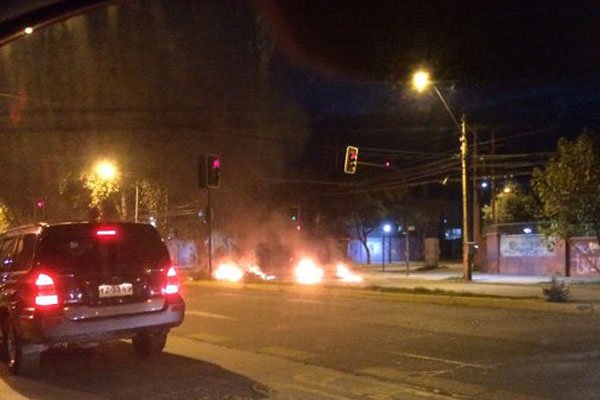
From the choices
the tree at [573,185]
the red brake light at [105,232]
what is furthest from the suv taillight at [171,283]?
the tree at [573,185]

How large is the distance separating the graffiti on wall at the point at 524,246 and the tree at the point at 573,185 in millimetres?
6435

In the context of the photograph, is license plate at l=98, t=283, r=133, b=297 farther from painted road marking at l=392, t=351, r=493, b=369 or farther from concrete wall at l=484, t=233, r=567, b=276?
concrete wall at l=484, t=233, r=567, b=276

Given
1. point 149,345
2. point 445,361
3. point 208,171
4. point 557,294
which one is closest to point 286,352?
point 149,345

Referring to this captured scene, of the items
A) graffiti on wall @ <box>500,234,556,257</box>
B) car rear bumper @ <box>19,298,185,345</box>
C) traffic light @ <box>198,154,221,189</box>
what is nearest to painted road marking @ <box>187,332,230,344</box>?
car rear bumper @ <box>19,298,185,345</box>

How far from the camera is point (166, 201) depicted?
4191 centimetres

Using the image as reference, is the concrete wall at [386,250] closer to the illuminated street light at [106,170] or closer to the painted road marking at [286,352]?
the illuminated street light at [106,170]

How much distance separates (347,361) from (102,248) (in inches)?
138

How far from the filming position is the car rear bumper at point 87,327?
8.57m

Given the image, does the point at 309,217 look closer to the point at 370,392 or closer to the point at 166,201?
the point at 166,201

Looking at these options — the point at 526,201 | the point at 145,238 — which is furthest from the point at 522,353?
the point at 526,201

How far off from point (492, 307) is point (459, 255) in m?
62.9

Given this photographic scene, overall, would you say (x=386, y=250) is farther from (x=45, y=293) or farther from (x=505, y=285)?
(x=45, y=293)

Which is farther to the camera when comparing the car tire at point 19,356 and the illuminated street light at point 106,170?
the illuminated street light at point 106,170

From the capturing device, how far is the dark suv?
340 inches
